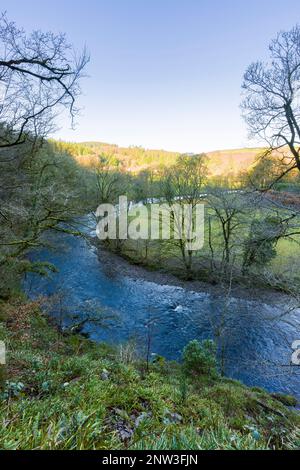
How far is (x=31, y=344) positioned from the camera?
6.37m

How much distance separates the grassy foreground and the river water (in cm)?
323

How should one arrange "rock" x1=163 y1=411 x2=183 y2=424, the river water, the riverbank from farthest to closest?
the riverbank → the river water → "rock" x1=163 y1=411 x2=183 y2=424

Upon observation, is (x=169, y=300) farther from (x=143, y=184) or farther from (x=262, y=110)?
(x=143, y=184)

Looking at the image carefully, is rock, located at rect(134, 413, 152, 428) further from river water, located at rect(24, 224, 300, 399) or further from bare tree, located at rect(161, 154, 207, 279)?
bare tree, located at rect(161, 154, 207, 279)

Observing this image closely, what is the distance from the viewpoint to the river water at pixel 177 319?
9.13 meters

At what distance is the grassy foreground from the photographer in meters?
2.16

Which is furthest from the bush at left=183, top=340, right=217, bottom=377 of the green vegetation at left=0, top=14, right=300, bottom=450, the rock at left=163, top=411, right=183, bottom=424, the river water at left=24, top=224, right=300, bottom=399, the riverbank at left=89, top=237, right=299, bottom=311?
the riverbank at left=89, top=237, right=299, bottom=311

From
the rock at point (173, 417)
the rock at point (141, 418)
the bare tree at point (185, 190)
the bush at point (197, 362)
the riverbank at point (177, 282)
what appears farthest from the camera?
the bare tree at point (185, 190)

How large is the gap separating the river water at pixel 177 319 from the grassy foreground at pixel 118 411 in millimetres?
3232

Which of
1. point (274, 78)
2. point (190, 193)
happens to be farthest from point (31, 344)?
point (190, 193)

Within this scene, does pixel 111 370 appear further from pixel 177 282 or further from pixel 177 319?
pixel 177 282

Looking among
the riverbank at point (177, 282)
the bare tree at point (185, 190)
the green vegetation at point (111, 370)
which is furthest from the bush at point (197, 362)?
the bare tree at point (185, 190)

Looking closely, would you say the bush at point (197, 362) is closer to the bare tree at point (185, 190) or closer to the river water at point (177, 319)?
the river water at point (177, 319)
